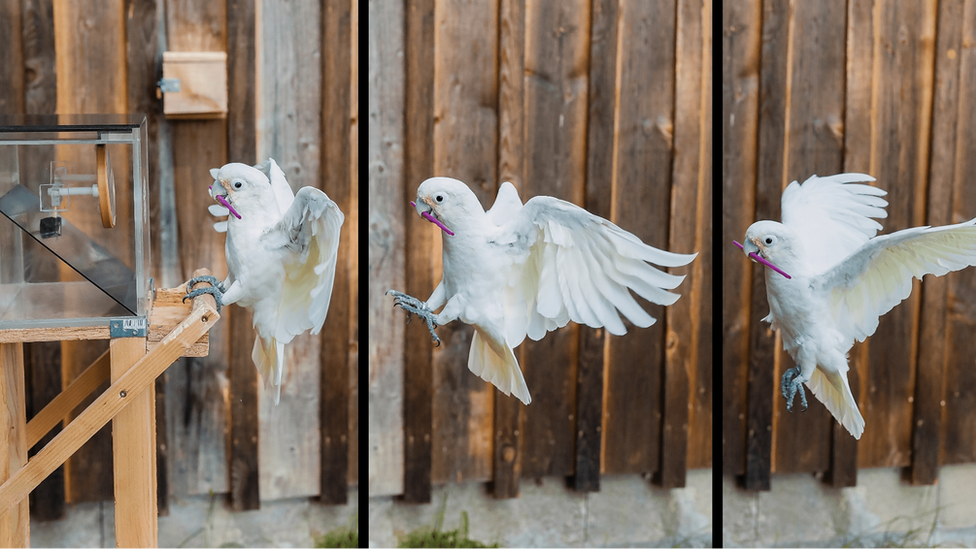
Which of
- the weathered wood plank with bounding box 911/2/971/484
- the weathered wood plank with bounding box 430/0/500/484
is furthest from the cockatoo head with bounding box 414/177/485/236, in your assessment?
the weathered wood plank with bounding box 911/2/971/484

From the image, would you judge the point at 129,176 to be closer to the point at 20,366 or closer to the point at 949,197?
the point at 20,366

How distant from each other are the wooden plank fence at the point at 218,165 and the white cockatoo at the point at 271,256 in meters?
0.44

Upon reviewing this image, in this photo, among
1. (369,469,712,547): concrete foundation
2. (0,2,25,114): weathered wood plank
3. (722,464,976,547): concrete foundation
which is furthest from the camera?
(722,464,976,547): concrete foundation

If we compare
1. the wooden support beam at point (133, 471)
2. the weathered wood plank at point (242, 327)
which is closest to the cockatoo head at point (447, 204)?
the wooden support beam at point (133, 471)

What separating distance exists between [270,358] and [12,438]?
42 cm

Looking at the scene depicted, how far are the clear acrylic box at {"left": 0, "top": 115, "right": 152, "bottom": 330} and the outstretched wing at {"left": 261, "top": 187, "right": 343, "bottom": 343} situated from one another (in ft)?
0.73

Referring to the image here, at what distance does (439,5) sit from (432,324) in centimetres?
89

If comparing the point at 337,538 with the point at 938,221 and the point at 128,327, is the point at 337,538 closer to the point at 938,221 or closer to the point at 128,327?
the point at 128,327

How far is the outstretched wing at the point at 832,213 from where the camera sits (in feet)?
4.38

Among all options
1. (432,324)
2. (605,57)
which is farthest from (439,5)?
(432,324)

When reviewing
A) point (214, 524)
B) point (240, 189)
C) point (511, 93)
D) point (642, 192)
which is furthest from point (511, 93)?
point (214, 524)

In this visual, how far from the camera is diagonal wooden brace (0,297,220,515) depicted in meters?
1.23

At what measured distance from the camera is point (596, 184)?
1.87m

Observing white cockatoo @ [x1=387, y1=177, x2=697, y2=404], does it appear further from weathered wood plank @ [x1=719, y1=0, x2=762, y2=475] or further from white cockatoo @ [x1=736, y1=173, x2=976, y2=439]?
weathered wood plank @ [x1=719, y1=0, x2=762, y2=475]
